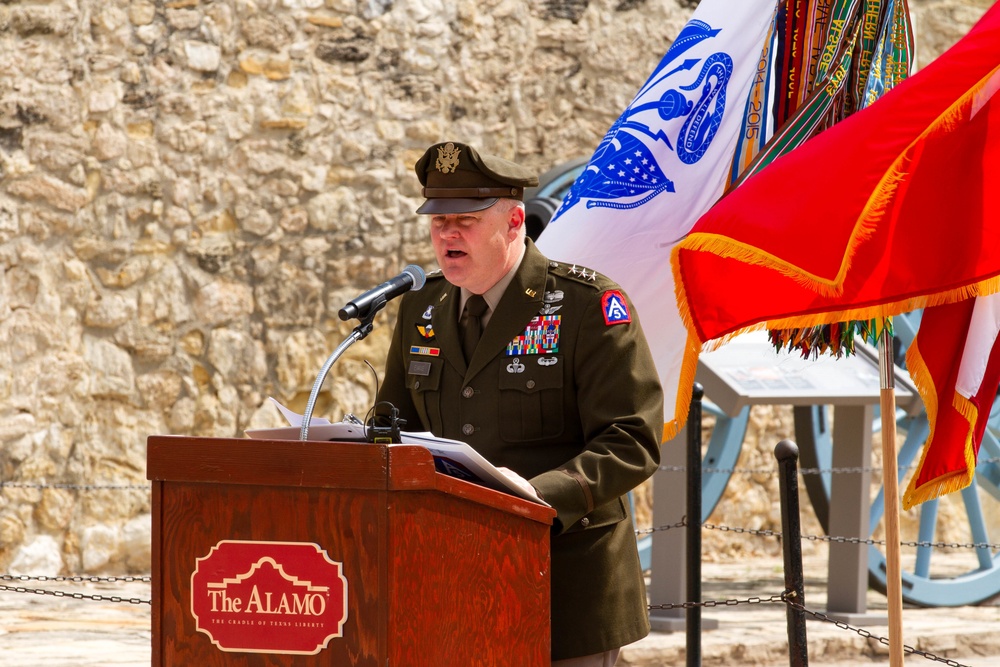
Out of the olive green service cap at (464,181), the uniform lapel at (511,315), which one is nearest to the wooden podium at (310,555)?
the uniform lapel at (511,315)

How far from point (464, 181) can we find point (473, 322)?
0.95 ft

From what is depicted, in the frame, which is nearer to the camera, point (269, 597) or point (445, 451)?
point (269, 597)

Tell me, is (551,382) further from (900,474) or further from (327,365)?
(900,474)

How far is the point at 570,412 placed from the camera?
2.53m

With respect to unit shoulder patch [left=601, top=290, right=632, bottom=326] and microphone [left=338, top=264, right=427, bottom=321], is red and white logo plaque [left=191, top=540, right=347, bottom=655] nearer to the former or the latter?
microphone [left=338, top=264, right=427, bottom=321]

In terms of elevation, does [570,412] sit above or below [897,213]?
below

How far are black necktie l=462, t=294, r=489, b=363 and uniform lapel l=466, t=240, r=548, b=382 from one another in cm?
4

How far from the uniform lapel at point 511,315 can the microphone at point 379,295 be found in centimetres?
27

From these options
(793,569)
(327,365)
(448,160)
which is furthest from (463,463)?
(793,569)

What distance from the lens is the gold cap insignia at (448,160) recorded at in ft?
8.31

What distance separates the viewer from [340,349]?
2.14 meters

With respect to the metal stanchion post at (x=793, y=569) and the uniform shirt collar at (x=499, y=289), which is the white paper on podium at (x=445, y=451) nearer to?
the uniform shirt collar at (x=499, y=289)

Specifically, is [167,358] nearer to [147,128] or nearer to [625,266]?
[147,128]

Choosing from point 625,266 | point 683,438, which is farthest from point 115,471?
point 625,266
